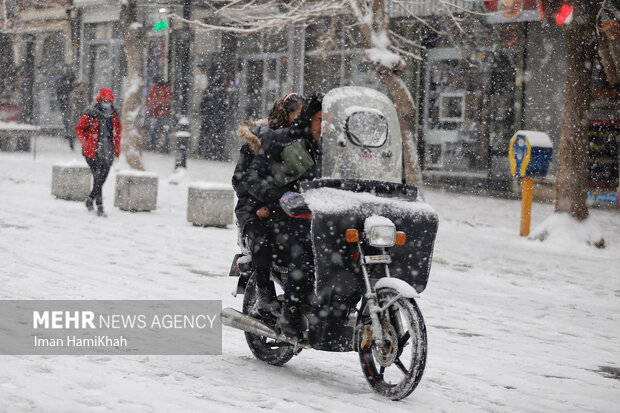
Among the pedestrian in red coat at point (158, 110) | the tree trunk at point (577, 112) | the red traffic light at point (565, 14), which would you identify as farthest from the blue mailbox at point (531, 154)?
the pedestrian in red coat at point (158, 110)

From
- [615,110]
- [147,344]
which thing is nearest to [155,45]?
[615,110]

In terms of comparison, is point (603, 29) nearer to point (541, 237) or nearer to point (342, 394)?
point (541, 237)

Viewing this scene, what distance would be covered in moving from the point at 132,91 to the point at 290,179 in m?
16.1

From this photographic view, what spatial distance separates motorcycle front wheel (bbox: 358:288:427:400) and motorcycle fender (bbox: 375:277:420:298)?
0.03 meters

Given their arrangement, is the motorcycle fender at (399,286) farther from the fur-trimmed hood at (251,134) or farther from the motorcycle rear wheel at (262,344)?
the fur-trimmed hood at (251,134)

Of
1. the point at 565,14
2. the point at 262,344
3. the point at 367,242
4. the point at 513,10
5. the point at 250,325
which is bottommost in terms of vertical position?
the point at 262,344

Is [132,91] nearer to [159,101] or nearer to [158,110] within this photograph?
[159,101]

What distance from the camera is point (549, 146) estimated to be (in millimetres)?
14492

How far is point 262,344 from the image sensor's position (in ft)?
20.2

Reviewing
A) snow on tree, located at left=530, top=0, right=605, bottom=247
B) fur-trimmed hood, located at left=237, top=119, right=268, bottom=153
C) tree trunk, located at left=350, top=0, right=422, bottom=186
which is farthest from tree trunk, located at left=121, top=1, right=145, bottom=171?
fur-trimmed hood, located at left=237, top=119, right=268, bottom=153

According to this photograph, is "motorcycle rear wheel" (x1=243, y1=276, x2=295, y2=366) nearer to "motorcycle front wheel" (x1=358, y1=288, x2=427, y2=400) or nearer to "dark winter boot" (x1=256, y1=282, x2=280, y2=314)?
"dark winter boot" (x1=256, y1=282, x2=280, y2=314)

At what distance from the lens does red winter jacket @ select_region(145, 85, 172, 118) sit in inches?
1150

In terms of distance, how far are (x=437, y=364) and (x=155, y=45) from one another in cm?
2687

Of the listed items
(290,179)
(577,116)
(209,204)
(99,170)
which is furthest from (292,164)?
(577,116)
